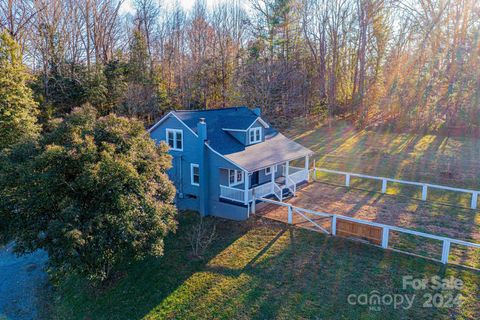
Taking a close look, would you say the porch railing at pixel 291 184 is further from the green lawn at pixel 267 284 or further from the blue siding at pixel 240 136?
the green lawn at pixel 267 284

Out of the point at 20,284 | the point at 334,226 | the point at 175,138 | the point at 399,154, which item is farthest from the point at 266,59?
the point at 20,284

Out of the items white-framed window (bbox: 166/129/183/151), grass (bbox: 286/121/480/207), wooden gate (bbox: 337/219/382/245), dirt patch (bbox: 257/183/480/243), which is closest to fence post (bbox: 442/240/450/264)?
wooden gate (bbox: 337/219/382/245)

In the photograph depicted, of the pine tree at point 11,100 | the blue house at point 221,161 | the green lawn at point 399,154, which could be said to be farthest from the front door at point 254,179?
the pine tree at point 11,100

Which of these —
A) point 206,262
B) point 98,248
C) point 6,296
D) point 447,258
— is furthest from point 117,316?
point 447,258

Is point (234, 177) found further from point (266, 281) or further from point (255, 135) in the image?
point (266, 281)

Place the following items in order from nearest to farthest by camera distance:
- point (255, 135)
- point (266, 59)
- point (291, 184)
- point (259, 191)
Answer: point (259, 191) < point (291, 184) < point (255, 135) < point (266, 59)

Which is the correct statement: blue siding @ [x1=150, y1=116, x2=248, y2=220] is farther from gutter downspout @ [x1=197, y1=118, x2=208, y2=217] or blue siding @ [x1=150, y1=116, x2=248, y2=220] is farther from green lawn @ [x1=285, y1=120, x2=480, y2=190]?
green lawn @ [x1=285, y1=120, x2=480, y2=190]

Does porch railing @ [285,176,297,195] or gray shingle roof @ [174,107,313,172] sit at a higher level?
gray shingle roof @ [174,107,313,172]
